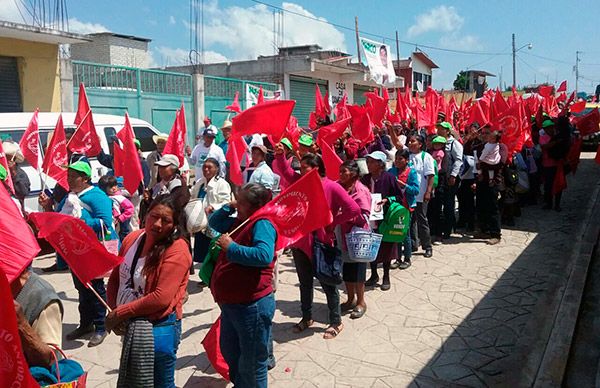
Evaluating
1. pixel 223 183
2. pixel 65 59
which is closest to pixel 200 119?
pixel 65 59

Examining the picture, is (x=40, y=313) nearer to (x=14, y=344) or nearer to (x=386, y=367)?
(x=14, y=344)

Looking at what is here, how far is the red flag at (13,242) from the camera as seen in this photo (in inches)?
88.2

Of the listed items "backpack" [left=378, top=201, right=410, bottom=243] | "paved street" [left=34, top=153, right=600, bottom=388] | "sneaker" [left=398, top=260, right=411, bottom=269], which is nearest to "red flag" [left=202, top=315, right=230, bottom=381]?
"paved street" [left=34, top=153, right=600, bottom=388]

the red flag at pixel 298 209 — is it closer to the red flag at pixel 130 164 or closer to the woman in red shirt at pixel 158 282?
the woman in red shirt at pixel 158 282

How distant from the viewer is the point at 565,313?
5.19 metres

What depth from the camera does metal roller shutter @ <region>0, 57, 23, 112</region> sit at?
36.0 ft

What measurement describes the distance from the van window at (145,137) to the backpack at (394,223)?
5.27 m

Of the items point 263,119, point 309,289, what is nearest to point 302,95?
point 263,119

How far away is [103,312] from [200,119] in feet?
35.9

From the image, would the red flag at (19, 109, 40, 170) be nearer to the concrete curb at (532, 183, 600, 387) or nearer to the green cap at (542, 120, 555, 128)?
the concrete curb at (532, 183, 600, 387)

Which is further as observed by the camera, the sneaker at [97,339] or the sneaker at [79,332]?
the sneaker at [79,332]

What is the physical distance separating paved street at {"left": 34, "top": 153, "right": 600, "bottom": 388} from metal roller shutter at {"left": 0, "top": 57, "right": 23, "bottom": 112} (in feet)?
18.1

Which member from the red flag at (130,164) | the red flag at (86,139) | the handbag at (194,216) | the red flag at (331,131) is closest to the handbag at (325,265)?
the handbag at (194,216)

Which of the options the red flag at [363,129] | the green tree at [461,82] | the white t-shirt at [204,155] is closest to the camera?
the white t-shirt at [204,155]
